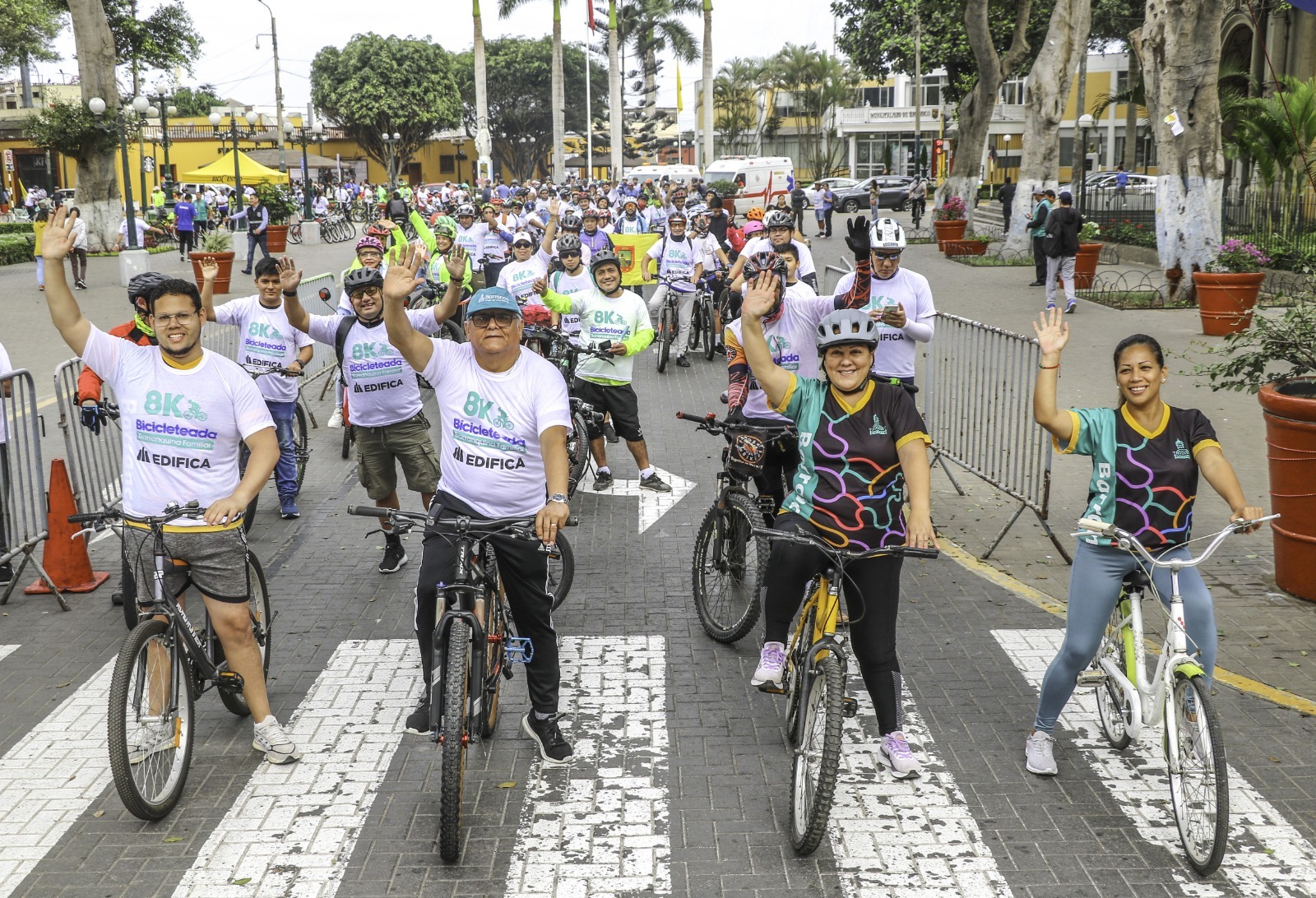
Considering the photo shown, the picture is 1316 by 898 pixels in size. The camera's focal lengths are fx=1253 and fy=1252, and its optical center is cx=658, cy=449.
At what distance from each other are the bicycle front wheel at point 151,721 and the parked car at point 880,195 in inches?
1976

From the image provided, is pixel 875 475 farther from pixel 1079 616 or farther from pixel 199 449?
pixel 199 449

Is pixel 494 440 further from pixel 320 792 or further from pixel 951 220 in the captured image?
pixel 951 220

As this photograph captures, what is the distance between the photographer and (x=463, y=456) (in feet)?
17.3

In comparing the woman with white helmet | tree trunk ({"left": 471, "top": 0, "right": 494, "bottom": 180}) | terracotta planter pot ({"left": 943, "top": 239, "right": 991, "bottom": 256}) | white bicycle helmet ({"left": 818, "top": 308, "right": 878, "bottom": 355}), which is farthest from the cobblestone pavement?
tree trunk ({"left": 471, "top": 0, "right": 494, "bottom": 180})

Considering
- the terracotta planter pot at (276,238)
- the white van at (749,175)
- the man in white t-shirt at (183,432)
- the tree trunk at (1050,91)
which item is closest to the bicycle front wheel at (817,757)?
the man in white t-shirt at (183,432)

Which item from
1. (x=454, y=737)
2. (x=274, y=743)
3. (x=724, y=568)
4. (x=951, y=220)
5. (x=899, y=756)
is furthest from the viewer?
(x=951, y=220)

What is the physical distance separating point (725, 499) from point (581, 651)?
118 cm

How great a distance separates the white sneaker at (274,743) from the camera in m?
5.54

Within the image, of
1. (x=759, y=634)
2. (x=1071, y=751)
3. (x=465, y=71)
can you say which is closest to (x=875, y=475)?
(x=1071, y=751)

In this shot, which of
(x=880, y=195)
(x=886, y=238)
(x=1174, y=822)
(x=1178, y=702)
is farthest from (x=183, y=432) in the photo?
(x=880, y=195)

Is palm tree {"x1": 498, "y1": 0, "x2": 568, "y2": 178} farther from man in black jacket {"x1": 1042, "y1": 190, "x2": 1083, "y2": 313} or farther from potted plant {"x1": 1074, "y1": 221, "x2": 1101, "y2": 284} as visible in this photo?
man in black jacket {"x1": 1042, "y1": 190, "x2": 1083, "y2": 313}

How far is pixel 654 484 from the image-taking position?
10.6m

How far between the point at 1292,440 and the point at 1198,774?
3483mm

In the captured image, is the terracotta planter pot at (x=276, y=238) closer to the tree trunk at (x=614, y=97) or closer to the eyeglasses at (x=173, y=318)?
the eyeglasses at (x=173, y=318)
